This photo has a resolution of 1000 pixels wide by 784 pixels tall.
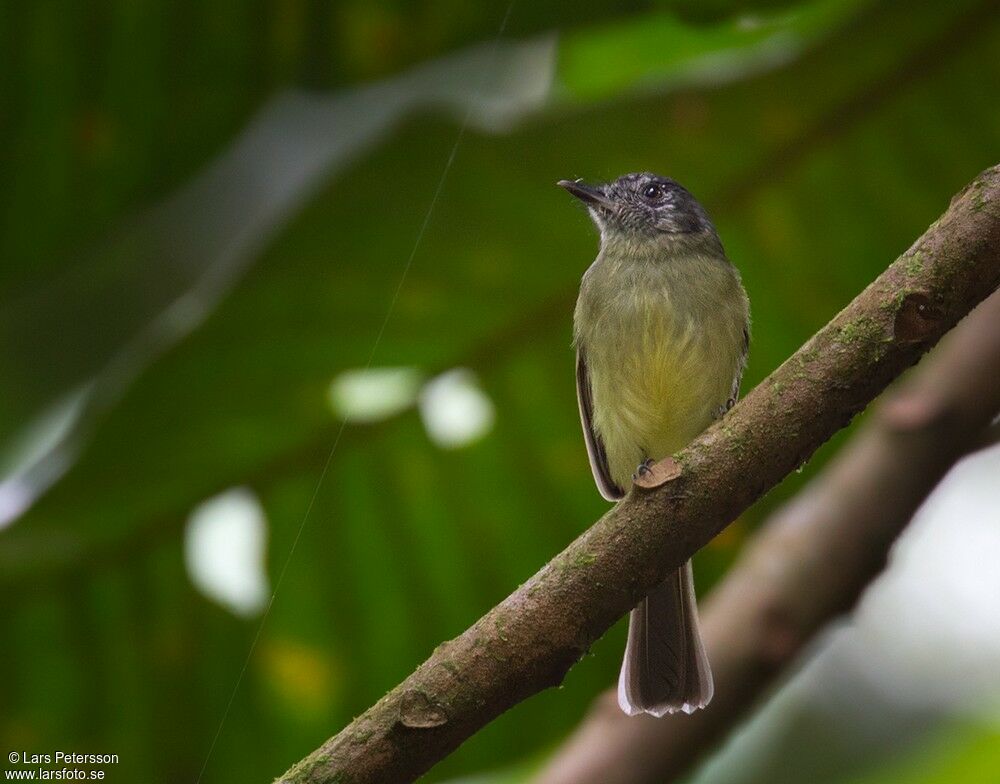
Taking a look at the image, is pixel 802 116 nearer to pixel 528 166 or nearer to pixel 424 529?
pixel 528 166

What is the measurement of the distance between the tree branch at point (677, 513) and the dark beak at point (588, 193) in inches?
35.0

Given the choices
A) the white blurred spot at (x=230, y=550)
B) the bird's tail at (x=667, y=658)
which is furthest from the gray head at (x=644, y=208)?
the white blurred spot at (x=230, y=550)

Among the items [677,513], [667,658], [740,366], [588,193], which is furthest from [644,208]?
[677,513]

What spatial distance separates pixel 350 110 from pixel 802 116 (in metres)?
0.73

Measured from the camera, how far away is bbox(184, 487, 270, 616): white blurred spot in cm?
183

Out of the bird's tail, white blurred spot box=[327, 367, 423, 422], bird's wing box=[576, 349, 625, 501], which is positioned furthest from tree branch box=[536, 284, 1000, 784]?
white blurred spot box=[327, 367, 423, 422]

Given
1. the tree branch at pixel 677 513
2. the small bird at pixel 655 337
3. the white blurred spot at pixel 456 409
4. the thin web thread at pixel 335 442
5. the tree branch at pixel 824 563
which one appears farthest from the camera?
the small bird at pixel 655 337

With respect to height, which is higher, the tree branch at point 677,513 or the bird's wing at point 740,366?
the bird's wing at point 740,366

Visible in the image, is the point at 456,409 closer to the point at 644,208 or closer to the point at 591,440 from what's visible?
the point at 591,440

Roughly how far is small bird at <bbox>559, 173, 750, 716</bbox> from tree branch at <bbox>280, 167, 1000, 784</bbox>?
82cm

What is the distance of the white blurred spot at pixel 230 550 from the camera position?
1.83 meters

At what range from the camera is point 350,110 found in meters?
2.07

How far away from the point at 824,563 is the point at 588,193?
2.95 ft

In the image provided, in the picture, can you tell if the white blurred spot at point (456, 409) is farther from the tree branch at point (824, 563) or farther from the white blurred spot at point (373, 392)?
the tree branch at point (824, 563)
